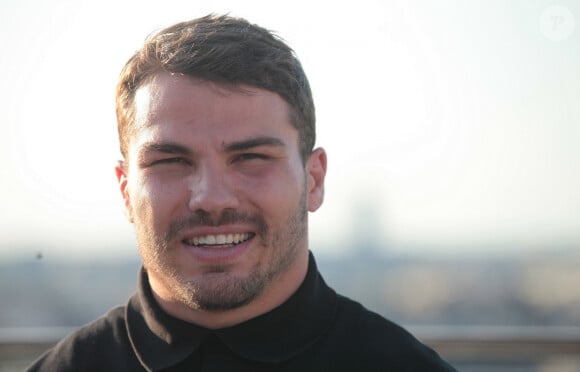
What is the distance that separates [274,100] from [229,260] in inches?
17.1

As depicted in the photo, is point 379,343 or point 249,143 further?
point 379,343

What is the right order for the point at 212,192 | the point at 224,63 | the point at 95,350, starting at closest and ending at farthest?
the point at 212,192, the point at 224,63, the point at 95,350

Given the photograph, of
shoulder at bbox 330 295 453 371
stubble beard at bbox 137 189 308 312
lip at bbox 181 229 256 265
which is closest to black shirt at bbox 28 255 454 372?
shoulder at bbox 330 295 453 371

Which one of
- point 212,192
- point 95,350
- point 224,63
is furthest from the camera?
point 95,350

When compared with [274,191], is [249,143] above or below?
above

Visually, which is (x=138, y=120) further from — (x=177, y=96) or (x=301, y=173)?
(x=301, y=173)

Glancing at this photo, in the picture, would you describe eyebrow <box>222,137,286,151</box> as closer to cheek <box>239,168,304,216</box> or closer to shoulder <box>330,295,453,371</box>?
cheek <box>239,168,304,216</box>

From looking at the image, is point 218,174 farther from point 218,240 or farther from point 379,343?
point 379,343

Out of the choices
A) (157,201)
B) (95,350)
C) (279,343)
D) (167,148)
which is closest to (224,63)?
(167,148)

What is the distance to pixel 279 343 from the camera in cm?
245

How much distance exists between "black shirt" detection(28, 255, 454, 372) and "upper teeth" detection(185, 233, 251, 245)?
0.79 feet

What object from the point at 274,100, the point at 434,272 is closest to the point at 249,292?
the point at 274,100

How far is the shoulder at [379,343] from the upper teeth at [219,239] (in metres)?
0.38

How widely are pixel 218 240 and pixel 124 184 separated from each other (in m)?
0.48
